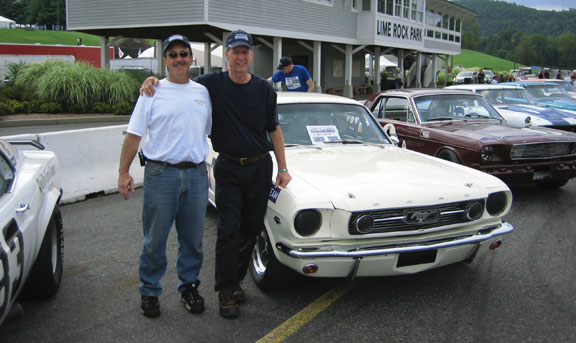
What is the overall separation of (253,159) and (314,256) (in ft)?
2.52

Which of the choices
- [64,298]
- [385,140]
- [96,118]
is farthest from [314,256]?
[96,118]

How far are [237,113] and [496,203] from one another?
2092mm

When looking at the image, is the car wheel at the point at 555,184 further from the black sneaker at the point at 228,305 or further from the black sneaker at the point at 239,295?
the black sneaker at the point at 228,305

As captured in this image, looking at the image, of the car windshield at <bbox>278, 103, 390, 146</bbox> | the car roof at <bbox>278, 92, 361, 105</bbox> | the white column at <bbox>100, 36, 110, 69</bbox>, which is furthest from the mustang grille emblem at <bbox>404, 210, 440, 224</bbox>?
the white column at <bbox>100, 36, 110, 69</bbox>

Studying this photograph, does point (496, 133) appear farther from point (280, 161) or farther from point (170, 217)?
point (170, 217)

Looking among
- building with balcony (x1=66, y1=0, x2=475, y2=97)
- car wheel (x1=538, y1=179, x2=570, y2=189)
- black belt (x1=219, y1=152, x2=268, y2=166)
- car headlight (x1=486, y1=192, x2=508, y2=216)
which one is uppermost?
building with balcony (x1=66, y1=0, x2=475, y2=97)

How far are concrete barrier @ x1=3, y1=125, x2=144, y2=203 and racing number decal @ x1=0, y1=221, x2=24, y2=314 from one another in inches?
156

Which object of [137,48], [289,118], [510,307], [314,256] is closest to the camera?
[314,256]

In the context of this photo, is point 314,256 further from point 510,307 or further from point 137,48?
point 137,48

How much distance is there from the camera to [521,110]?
10.1 meters

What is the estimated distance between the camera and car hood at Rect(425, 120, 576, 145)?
6.59 meters

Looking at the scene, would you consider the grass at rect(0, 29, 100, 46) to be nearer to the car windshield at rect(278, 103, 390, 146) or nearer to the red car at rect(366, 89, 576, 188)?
the red car at rect(366, 89, 576, 188)

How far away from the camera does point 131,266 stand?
448 cm

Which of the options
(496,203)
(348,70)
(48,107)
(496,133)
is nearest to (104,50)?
(48,107)
